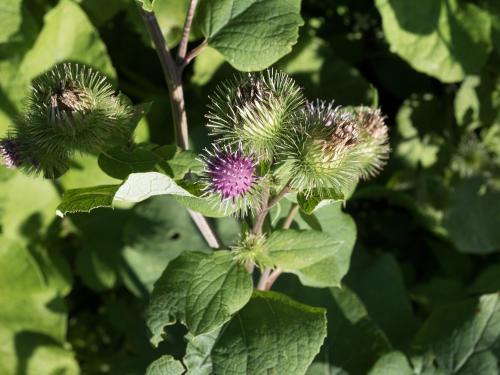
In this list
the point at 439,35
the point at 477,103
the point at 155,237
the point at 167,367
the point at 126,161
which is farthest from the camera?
the point at 477,103

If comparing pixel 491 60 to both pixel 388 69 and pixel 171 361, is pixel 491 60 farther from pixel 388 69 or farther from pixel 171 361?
pixel 171 361

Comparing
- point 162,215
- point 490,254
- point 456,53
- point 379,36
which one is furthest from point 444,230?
point 162,215

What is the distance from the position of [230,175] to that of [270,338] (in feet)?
2.12

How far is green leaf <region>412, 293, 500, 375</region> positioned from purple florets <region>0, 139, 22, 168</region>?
175 centimetres

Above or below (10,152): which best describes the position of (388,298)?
below

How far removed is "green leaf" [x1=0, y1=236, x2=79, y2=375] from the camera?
9.45 feet

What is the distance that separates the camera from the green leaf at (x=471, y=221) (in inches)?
122

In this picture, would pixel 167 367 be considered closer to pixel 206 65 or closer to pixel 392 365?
pixel 392 365

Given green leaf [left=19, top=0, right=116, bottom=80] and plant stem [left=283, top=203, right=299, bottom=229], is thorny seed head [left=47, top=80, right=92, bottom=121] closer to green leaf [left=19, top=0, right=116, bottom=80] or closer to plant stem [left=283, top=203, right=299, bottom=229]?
plant stem [left=283, top=203, right=299, bottom=229]

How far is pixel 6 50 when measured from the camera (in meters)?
2.83

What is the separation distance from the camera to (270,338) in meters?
2.02

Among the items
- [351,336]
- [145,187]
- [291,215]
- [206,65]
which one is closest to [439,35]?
[206,65]

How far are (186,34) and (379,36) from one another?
1.71 m

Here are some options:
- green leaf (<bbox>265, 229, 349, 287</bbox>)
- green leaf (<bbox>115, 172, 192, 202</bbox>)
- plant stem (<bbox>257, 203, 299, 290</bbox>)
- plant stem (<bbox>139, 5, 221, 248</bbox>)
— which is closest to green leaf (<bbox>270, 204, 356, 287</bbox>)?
green leaf (<bbox>265, 229, 349, 287</bbox>)
